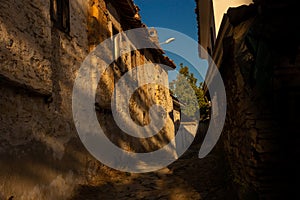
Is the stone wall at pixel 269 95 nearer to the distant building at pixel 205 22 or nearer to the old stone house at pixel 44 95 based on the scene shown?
the old stone house at pixel 44 95

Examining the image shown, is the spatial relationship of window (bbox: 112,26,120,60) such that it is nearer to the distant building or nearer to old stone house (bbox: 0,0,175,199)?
old stone house (bbox: 0,0,175,199)

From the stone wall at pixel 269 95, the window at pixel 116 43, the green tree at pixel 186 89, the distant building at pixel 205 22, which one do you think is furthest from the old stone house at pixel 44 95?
the green tree at pixel 186 89

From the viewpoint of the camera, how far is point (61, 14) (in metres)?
4.70

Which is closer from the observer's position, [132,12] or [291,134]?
[291,134]

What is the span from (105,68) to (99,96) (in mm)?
910

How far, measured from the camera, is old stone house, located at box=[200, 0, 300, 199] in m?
2.33

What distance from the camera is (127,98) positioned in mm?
8109

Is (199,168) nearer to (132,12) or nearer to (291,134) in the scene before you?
(291,134)

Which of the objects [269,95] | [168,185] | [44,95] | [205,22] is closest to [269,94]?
[269,95]

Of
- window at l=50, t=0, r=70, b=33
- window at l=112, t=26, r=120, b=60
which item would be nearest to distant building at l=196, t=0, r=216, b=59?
window at l=112, t=26, r=120, b=60

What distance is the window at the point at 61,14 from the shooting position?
4445 mm

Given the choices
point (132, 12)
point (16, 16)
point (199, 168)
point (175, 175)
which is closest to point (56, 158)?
point (16, 16)

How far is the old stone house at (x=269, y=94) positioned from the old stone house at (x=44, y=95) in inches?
106

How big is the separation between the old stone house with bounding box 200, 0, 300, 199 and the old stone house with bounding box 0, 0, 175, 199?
8.80ft
